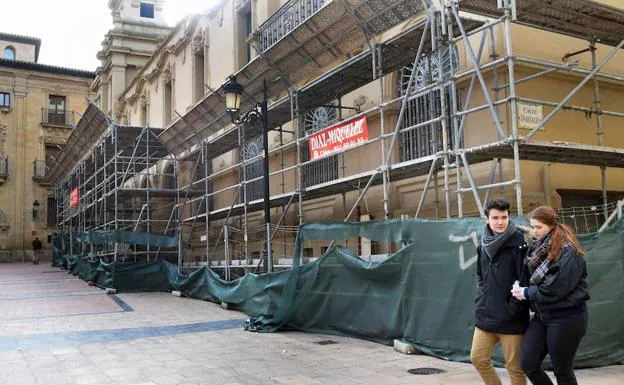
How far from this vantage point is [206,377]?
7.21 meters

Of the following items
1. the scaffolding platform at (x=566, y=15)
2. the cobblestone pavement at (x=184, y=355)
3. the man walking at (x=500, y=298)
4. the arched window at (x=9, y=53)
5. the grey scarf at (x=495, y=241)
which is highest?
the arched window at (x=9, y=53)

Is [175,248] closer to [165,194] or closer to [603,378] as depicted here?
[165,194]

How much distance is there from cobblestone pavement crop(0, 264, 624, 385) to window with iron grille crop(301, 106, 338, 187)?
12.6 feet

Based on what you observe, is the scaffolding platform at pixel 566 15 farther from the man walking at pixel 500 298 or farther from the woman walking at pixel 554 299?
the woman walking at pixel 554 299

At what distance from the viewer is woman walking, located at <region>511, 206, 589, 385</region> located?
409cm

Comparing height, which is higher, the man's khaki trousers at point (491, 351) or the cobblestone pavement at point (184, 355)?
the man's khaki trousers at point (491, 351)

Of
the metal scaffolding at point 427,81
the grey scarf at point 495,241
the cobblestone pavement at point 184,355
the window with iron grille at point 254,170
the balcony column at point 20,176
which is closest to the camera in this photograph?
the grey scarf at point 495,241

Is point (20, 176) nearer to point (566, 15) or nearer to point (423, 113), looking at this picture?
point (423, 113)

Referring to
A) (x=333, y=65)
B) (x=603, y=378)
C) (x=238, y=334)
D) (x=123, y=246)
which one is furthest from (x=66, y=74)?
(x=603, y=378)

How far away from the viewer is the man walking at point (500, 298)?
14.6ft

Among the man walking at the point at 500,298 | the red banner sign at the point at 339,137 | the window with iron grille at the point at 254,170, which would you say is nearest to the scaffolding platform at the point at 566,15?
the red banner sign at the point at 339,137

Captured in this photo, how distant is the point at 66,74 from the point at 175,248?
3113cm

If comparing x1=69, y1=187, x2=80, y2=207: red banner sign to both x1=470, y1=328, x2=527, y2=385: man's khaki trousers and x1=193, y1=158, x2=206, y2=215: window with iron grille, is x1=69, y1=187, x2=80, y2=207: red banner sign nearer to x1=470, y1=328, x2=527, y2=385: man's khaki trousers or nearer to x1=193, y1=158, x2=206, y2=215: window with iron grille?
x1=193, y1=158, x2=206, y2=215: window with iron grille

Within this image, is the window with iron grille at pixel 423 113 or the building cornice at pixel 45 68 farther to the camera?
the building cornice at pixel 45 68
